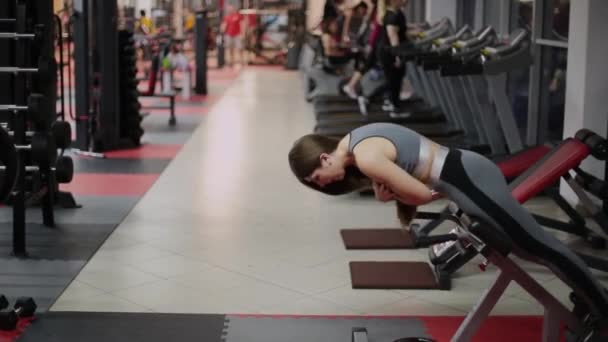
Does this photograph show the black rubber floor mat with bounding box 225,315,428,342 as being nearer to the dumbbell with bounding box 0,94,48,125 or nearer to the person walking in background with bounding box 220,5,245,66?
the dumbbell with bounding box 0,94,48,125

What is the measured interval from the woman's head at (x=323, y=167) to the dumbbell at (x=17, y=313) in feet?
5.25

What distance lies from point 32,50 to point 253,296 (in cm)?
240

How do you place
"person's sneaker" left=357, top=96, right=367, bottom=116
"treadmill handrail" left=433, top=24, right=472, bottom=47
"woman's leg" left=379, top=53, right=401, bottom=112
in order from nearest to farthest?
1. "treadmill handrail" left=433, top=24, right=472, bottom=47
2. "woman's leg" left=379, top=53, right=401, bottom=112
3. "person's sneaker" left=357, top=96, right=367, bottom=116

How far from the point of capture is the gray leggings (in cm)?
378

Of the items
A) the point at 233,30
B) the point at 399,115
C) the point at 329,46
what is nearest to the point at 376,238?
the point at 399,115

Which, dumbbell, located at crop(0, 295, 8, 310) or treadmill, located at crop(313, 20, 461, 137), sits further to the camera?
treadmill, located at crop(313, 20, 461, 137)

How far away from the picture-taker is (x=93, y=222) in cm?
688

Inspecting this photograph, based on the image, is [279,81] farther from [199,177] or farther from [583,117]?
[583,117]

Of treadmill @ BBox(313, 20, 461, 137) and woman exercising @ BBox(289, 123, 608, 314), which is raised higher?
woman exercising @ BBox(289, 123, 608, 314)

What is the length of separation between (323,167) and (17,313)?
69.7 inches

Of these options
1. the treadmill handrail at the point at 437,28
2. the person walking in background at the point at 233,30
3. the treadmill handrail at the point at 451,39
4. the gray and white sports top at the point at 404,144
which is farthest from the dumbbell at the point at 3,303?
the person walking in background at the point at 233,30

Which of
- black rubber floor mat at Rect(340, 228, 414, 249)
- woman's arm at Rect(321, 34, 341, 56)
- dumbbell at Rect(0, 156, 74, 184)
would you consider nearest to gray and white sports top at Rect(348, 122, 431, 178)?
black rubber floor mat at Rect(340, 228, 414, 249)

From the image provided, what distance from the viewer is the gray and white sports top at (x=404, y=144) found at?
3748 mm

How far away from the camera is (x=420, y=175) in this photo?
380 cm
